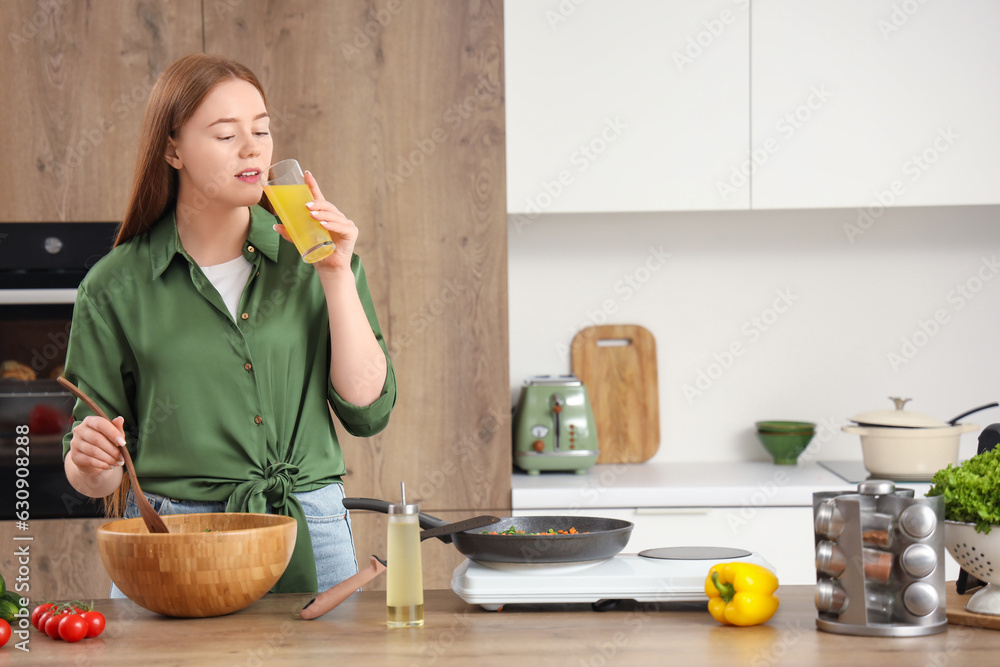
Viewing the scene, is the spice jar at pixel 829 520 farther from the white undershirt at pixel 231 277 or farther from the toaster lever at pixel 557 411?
the toaster lever at pixel 557 411

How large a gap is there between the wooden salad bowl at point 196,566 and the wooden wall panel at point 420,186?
129 centimetres

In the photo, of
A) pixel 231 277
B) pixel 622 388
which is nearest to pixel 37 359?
pixel 231 277

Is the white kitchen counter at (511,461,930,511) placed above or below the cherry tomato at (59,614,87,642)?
below

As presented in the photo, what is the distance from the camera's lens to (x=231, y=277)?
1.50 metres

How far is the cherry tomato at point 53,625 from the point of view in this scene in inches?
42.8

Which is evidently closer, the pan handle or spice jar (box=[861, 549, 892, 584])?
spice jar (box=[861, 549, 892, 584])

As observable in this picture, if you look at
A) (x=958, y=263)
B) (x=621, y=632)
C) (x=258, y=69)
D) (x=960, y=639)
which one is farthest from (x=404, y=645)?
(x=958, y=263)

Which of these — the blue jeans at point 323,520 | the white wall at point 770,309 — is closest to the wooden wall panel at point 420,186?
the white wall at point 770,309

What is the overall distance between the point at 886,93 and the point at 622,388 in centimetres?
113

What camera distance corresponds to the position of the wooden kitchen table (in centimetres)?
97

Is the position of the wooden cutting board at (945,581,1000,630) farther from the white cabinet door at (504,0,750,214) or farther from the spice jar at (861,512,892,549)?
the white cabinet door at (504,0,750,214)

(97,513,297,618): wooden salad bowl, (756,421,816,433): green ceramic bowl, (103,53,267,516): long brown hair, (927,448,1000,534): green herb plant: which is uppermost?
(103,53,267,516): long brown hair

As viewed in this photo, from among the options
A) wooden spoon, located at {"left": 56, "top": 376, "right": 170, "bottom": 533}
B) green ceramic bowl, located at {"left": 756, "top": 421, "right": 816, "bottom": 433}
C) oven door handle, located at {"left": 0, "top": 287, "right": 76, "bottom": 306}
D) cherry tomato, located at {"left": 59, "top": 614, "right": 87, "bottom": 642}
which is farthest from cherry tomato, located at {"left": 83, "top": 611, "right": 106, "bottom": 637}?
green ceramic bowl, located at {"left": 756, "top": 421, "right": 816, "bottom": 433}

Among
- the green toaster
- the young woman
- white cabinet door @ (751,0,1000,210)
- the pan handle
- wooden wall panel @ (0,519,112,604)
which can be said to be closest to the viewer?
the pan handle
